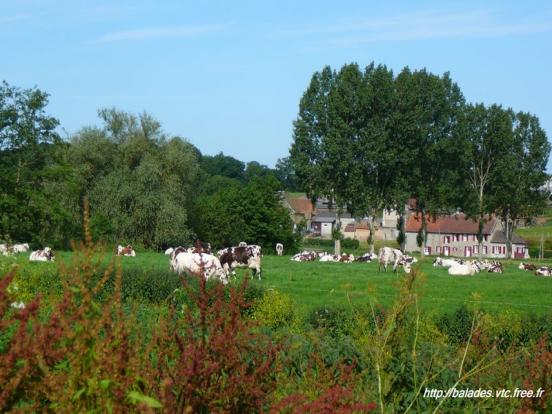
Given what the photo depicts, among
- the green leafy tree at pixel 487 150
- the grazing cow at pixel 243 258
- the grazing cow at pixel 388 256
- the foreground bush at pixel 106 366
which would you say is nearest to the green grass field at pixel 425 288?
the grazing cow at pixel 243 258

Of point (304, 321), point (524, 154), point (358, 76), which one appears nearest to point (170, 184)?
point (358, 76)

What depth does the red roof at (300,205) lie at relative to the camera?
13438 centimetres

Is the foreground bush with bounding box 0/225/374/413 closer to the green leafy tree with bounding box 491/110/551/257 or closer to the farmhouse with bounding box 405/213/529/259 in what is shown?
the green leafy tree with bounding box 491/110/551/257

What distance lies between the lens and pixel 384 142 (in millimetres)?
61500

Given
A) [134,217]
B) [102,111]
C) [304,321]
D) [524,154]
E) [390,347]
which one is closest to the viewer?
[390,347]

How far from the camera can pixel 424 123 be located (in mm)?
63906

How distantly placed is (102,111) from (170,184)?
7505 mm

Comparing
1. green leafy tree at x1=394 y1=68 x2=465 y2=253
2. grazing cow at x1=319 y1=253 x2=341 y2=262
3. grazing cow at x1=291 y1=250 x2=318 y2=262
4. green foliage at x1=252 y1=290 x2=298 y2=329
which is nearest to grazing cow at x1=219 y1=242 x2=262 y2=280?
grazing cow at x1=291 y1=250 x2=318 y2=262

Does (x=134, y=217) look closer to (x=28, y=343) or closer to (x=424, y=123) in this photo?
(x=424, y=123)

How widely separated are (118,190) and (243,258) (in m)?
24.6

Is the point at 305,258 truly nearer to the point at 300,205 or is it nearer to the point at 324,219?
the point at 324,219

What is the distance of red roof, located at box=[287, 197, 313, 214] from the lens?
134375 millimetres

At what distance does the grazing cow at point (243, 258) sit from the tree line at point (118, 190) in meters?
14.0

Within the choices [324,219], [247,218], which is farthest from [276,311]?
[324,219]
